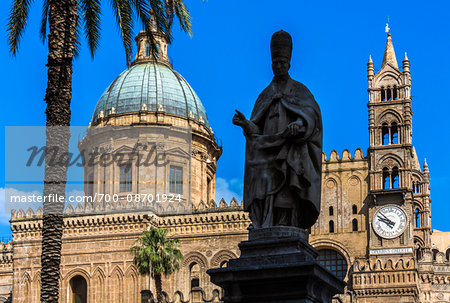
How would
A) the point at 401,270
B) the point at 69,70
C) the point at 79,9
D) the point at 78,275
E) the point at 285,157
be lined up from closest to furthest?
the point at 285,157
the point at 69,70
the point at 79,9
the point at 401,270
the point at 78,275

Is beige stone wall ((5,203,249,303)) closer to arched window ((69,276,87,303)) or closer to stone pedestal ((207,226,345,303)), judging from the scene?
arched window ((69,276,87,303))

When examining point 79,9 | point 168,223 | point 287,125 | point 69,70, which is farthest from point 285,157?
point 168,223

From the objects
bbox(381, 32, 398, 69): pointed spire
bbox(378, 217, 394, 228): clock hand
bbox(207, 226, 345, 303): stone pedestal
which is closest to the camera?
bbox(207, 226, 345, 303): stone pedestal

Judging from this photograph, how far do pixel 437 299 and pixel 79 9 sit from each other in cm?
4821

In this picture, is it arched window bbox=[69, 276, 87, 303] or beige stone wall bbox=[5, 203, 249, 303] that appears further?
arched window bbox=[69, 276, 87, 303]

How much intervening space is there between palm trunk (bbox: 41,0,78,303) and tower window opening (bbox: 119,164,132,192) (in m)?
42.8

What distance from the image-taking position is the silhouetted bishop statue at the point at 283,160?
9.08 m

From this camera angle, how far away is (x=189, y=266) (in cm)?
5562

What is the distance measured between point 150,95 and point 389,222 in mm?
20895

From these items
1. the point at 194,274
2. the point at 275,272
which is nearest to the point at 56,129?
the point at 275,272

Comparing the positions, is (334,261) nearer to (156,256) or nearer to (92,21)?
(156,256)

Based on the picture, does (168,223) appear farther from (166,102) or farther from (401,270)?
(401,270)

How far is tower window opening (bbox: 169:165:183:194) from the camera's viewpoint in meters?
61.4

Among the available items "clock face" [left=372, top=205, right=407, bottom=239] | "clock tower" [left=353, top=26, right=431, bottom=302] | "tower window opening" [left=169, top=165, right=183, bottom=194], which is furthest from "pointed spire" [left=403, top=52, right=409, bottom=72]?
"tower window opening" [left=169, top=165, right=183, bottom=194]
